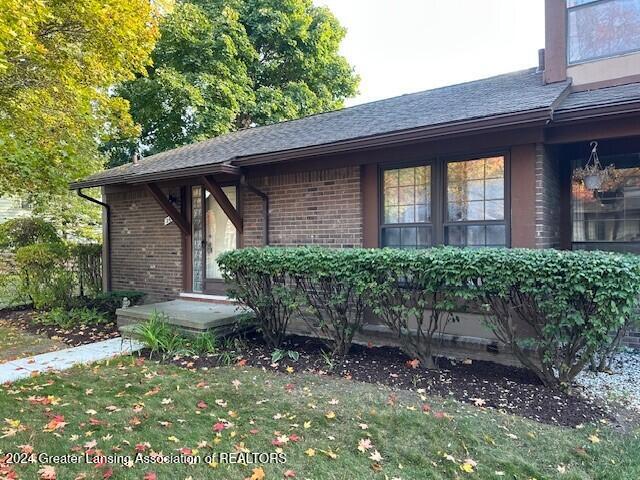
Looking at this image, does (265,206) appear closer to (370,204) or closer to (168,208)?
(370,204)

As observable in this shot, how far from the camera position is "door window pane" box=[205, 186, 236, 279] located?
7.63m

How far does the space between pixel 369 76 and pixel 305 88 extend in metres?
5.68

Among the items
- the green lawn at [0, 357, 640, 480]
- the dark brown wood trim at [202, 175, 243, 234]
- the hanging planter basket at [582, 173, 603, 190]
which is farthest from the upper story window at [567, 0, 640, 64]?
the dark brown wood trim at [202, 175, 243, 234]

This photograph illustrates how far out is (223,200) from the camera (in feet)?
22.7

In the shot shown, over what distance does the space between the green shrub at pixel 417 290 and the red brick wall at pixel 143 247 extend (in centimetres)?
478

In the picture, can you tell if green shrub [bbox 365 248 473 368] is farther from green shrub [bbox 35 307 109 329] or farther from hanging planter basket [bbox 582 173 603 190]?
green shrub [bbox 35 307 109 329]

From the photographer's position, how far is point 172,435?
3174 millimetres

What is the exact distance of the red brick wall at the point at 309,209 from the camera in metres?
6.07

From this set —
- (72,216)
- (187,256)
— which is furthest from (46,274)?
(72,216)

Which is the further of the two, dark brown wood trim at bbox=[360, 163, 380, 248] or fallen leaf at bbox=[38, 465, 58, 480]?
dark brown wood trim at bbox=[360, 163, 380, 248]

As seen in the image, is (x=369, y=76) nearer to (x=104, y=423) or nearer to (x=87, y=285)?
(x=87, y=285)

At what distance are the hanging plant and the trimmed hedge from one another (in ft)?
5.57

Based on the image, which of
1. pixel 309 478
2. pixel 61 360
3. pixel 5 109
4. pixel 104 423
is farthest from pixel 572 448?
pixel 5 109

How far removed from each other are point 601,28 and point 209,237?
6576 mm
